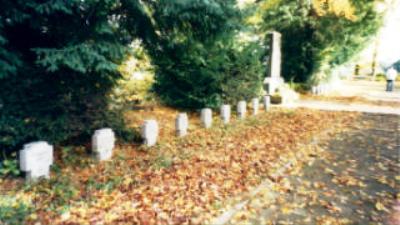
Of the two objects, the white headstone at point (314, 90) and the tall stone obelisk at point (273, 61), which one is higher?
the tall stone obelisk at point (273, 61)

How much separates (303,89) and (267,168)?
52.1 feet

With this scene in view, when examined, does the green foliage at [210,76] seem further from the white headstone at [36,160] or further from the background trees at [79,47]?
the white headstone at [36,160]

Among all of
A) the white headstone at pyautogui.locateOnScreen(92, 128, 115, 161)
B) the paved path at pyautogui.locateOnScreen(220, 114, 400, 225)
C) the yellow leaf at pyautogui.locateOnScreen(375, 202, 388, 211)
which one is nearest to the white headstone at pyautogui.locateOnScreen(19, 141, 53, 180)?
the white headstone at pyautogui.locateOnScreen(92, 128, 115, 161)

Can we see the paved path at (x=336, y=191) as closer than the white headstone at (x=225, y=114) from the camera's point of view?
Yes

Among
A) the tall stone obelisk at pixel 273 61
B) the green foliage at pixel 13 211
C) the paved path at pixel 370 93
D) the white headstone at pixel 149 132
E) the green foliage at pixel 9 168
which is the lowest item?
the green foliage at pixel 13 211

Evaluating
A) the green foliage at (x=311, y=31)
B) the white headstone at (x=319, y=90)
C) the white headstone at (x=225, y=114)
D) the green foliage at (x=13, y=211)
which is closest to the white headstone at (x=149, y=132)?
the green foliage at (x=13, y=211)

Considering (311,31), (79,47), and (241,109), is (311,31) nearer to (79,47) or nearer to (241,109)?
(241,109)

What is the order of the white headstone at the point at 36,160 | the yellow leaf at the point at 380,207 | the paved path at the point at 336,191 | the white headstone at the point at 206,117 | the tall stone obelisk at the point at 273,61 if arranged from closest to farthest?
the paved path at the point at 336,191, the yellow leaf at the point at 380,207, the white headstone at the point at 36,160, the white headstone at the point at 206,117, the tall stone obelisk at the point at 273,61

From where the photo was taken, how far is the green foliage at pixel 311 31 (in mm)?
19078

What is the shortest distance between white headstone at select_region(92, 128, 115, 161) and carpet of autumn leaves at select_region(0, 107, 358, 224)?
0.17m

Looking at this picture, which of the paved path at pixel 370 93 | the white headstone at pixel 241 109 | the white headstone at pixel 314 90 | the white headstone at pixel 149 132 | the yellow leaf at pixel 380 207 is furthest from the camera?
the white headstone at pixel 314 90

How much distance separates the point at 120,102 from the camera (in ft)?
22.8

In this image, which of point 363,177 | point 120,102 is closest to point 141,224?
point 120,102

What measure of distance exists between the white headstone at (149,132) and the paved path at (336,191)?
3.02m
